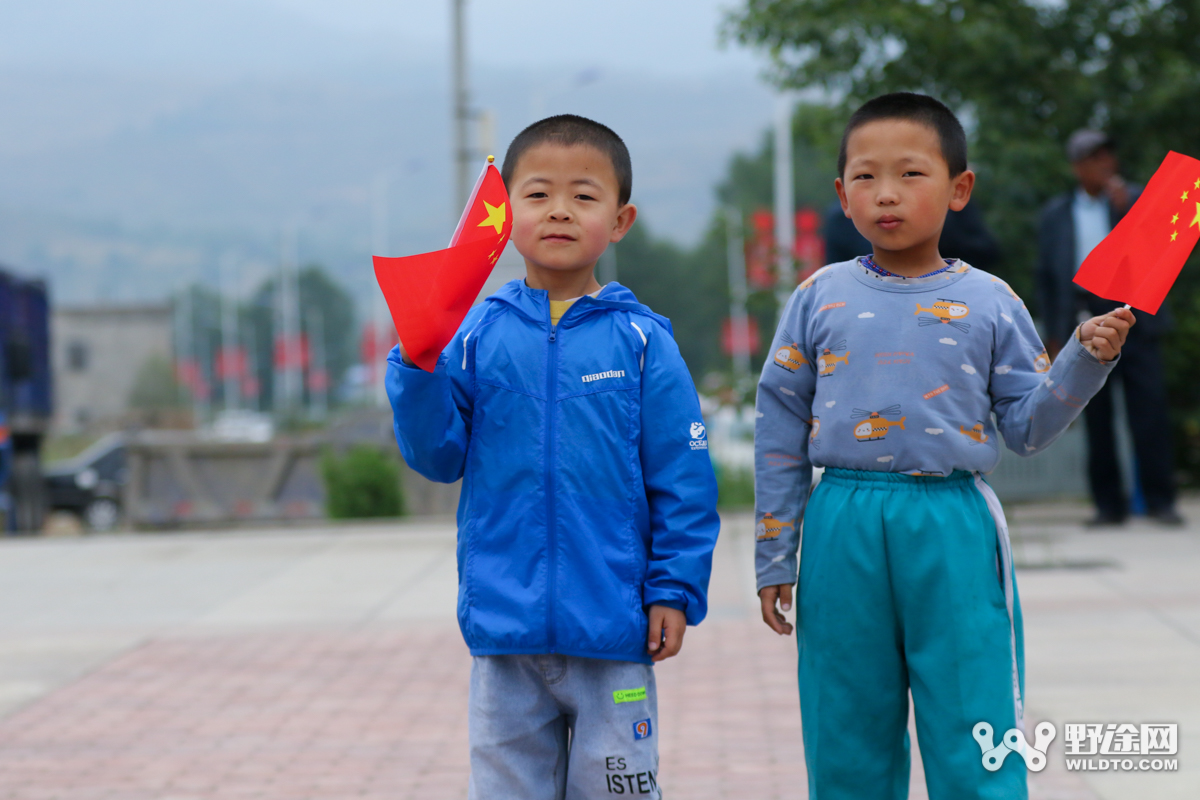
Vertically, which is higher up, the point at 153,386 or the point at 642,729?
the point at 642,729

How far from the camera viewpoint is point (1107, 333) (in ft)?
7.57

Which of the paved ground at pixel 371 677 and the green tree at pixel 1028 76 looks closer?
the paved ground at pixel 371 677

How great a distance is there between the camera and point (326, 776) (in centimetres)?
393

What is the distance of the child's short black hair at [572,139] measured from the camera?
2.54 metres

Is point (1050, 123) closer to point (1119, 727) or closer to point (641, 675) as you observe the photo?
point (1119, 727)

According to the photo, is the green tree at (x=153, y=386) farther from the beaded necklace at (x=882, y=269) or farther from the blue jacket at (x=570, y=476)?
the beaded necklace at (x=882, y=269)

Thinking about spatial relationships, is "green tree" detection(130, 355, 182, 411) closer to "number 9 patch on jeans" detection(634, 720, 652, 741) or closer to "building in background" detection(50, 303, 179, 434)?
"building in background" detection(50, 303, 179, 434)

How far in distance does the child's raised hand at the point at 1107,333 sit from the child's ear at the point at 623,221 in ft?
2.77

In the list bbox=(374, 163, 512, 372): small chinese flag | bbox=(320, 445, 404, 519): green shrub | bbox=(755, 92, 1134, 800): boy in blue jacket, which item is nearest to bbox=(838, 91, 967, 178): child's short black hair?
bbox=(755, 92, 1134, 800): boy in blue jacket

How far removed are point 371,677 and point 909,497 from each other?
10.5ft

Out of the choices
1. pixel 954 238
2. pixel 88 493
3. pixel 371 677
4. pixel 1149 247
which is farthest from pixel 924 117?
pixel 88 493

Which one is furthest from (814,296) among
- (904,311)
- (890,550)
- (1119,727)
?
(1119,727)
